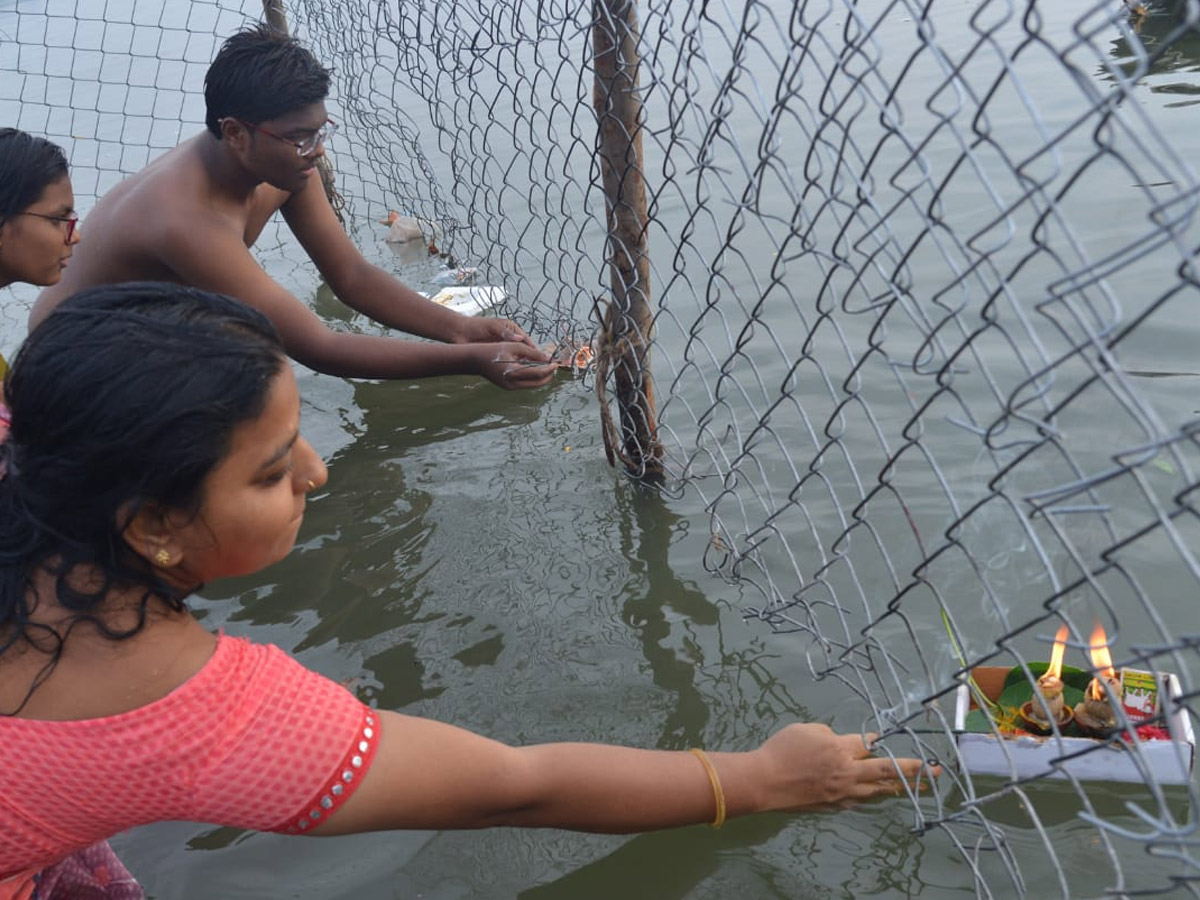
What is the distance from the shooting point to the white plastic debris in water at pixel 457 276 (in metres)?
5.77

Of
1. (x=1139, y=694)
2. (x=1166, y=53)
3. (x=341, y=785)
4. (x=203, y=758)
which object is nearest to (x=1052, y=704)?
(x=1139, y=694)

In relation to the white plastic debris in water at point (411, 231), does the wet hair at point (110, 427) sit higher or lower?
higher

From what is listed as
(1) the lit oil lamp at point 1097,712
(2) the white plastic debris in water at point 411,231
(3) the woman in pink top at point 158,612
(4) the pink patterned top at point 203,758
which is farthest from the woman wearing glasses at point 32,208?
(2) the white plastic debris in water at point 411,231

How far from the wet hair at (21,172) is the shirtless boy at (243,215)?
45 cm

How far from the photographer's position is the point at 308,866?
2.51 metres

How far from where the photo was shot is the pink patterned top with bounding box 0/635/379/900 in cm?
164

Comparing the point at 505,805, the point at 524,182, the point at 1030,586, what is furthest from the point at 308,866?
the point at 524,182

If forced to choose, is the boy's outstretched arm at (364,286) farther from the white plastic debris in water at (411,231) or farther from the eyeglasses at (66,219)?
the white plastic debris in water at (411,231)

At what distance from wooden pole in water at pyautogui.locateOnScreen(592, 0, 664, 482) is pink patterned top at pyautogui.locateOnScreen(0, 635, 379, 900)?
6.33 feet

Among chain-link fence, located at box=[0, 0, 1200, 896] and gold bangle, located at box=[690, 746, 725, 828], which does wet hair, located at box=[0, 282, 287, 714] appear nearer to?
gold bangle, located at box=[690, 746, 725, 828]

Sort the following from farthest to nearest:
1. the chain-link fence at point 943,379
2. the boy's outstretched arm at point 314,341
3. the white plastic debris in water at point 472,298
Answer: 1. the white plastic debris in water at point 472,298
2. the boy's outstretched arm at point 314,341
3. the chain-link fence at point 943,379

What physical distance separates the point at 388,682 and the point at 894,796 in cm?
136

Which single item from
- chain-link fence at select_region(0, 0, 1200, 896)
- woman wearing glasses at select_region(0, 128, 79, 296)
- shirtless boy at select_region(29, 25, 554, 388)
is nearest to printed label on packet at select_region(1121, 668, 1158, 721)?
chain-link fence at select_region(0, 0, 1200, 896)

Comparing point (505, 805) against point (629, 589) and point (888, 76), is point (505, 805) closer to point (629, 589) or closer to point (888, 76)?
point (629, 589)
